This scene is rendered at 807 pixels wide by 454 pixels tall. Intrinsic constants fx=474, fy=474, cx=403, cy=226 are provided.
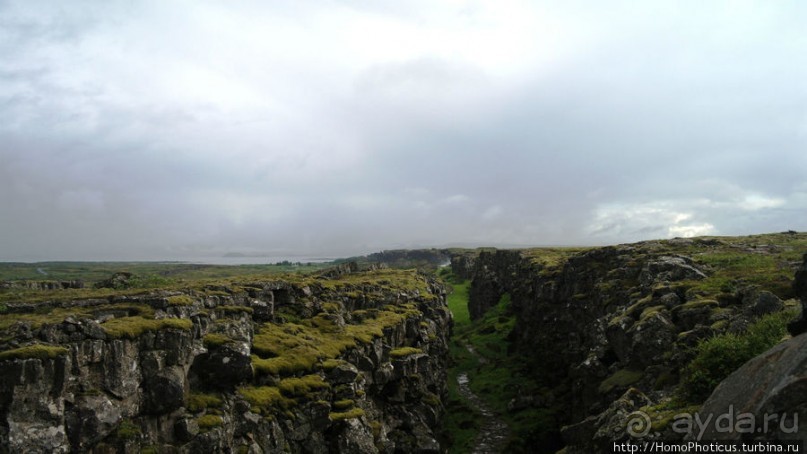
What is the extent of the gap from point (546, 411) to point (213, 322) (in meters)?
49.5

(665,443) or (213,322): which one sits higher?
(213,322)

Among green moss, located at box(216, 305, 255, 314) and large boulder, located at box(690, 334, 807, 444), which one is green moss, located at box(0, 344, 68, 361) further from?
large boulder, located at box(690, 334, 807, 444)

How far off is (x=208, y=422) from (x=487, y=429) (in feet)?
154

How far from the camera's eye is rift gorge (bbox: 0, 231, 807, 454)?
74.7ft

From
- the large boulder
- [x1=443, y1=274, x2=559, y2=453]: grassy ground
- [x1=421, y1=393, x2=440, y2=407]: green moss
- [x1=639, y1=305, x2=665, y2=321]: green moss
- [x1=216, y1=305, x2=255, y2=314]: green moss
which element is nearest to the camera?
the large boulder

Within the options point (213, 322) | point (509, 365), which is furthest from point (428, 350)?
point (213, 322)

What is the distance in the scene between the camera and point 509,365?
98312 millimetres

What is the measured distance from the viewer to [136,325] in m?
31.0

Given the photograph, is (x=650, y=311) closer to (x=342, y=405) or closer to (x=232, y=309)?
(x=342, y=405)

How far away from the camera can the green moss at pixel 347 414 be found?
37.8 metres

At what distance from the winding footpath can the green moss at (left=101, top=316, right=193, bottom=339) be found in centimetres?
4173

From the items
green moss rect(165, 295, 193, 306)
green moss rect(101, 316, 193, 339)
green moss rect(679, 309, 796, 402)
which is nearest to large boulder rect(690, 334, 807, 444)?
green moss rect(679, 309, 796, 402)

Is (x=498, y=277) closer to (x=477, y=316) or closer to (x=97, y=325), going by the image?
(x=477, y=316)

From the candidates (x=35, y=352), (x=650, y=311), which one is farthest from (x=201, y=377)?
(x=650, y=311)
